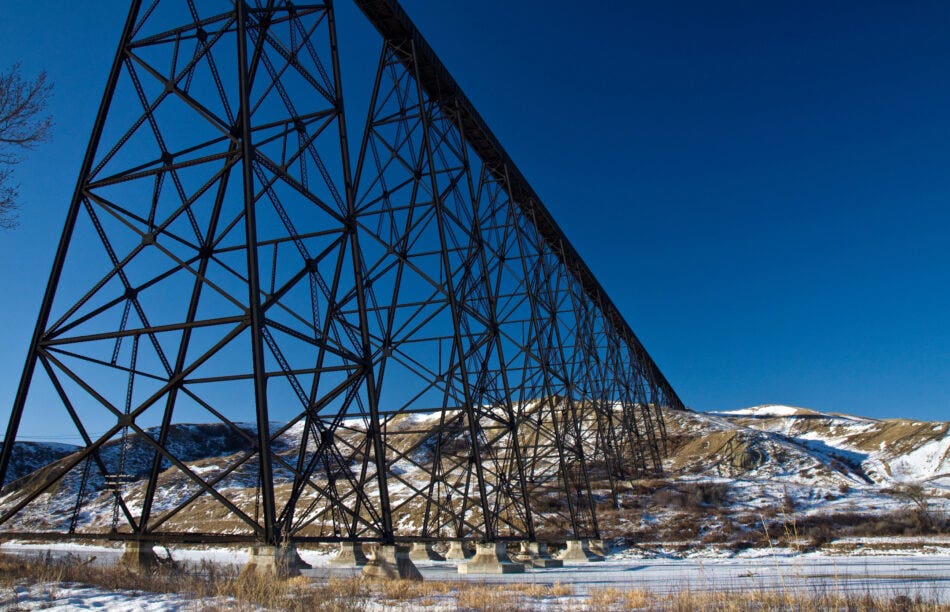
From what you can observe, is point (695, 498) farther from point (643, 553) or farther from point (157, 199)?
point (157, 199)

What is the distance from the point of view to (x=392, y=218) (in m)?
14.3

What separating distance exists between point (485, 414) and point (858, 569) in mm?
7643

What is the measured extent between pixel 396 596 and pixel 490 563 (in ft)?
21.7

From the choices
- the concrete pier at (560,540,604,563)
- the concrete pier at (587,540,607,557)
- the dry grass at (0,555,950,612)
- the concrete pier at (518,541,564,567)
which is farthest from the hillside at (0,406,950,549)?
the concrete pier at (560,540,604,563)

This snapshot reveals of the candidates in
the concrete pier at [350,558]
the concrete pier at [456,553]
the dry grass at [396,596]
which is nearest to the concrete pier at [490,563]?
the concrete pier at [350,558]

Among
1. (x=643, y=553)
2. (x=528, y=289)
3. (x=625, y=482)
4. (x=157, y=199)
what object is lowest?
(x=643, y=553)

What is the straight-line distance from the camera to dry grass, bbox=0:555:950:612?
516 cm

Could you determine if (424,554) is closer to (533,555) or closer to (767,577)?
(533,555)

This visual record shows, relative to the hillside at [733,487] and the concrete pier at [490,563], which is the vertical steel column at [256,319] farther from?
the concrete pier at [490,563]

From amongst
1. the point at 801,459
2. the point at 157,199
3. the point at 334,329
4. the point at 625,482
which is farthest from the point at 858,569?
the point at 801,459

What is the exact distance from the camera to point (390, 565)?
29.5 ft

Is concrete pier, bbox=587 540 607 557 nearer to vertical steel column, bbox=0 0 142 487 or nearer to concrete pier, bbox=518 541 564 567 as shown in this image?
concrete pier, bbox=518 541 564 567

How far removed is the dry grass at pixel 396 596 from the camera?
5156 mm

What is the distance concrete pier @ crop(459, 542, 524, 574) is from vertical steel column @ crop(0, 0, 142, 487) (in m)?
7.81
